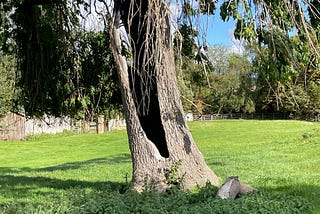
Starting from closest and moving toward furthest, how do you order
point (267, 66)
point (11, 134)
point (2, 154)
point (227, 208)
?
point (267, 66)
point (227, 208)
point (2, 154)
point (11, 134)

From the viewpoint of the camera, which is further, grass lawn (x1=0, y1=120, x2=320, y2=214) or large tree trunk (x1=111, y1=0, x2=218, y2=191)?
large tree trunk (x1=111, y1=0, x2=218, y2=191)

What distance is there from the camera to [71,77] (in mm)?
7523

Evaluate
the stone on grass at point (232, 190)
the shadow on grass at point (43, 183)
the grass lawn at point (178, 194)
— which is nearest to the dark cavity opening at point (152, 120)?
the grass lawn at point (178, 194)

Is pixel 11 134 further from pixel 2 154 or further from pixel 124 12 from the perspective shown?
pixel 124 12

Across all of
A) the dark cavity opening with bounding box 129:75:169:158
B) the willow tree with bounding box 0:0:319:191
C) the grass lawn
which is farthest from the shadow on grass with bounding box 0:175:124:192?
the dark cavity opening with bounding box 129:75:169:158

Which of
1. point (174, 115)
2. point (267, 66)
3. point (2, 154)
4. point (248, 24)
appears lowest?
point (2, 154)

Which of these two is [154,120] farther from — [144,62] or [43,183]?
[43,183]

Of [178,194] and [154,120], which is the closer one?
[178,194]

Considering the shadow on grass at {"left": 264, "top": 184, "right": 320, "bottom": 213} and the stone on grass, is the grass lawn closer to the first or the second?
the shadow on grass at {"left": 264, "top": 184, "right": 320, "bottom": 213}

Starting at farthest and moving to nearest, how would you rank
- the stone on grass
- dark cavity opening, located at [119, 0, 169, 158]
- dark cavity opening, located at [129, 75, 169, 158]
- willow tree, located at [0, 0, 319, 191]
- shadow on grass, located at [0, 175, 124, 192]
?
shadow on grass, located at [0, 175, 124, 192], dark cavity opening, located at [129, 75, 169, 158], dark cavity opening, located at [119, 0, 169, 158], the stone on grass, willow tree, located at [0, 0, 319, 191]

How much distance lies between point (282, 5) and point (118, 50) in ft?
8.36

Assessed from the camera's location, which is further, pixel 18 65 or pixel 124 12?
pixel 18 65

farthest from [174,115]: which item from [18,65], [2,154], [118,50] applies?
[2,154]

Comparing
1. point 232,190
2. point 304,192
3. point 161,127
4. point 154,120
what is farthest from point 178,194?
point 304,192
